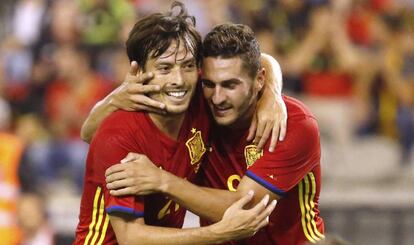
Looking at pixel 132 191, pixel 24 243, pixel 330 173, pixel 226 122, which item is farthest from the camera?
pixel 330 173

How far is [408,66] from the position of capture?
10.7 m

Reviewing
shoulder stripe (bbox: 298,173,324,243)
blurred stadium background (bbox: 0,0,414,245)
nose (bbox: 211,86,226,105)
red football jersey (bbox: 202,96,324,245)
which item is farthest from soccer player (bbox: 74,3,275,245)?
blurred stadium background (bbox: 0,0,414,245)

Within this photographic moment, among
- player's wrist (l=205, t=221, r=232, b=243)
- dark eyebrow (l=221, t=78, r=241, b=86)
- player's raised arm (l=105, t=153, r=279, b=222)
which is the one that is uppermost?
dark eyebrow (l=221, t=78, r=241, b=86)

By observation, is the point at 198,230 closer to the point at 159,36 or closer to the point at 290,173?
the point at 290,173

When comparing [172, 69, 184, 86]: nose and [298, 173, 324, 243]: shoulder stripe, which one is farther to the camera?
[298, 173, 324, 243]: shoulder stripe

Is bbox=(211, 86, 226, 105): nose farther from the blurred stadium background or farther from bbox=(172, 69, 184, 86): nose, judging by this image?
the blurred stadium background

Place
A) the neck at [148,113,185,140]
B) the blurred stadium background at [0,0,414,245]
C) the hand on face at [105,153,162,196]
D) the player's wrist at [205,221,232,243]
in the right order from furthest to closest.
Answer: the blurred stadium background at [0,0,414,245] → the neck at [148,113,185,140] → the player's wrist at [205,221,232,243] → the hand on face at [105,153,162,196]

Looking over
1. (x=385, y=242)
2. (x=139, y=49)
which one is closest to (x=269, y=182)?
(x=139, y=49)

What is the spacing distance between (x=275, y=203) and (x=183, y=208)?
1.48 feet

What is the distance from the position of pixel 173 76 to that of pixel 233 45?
397 millimetres

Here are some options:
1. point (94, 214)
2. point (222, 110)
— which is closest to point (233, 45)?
point (222, 110)

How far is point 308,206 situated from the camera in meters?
6.09

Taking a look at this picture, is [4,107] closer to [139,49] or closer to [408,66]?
[408,66]

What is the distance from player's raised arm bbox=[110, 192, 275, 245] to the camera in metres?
5.40
